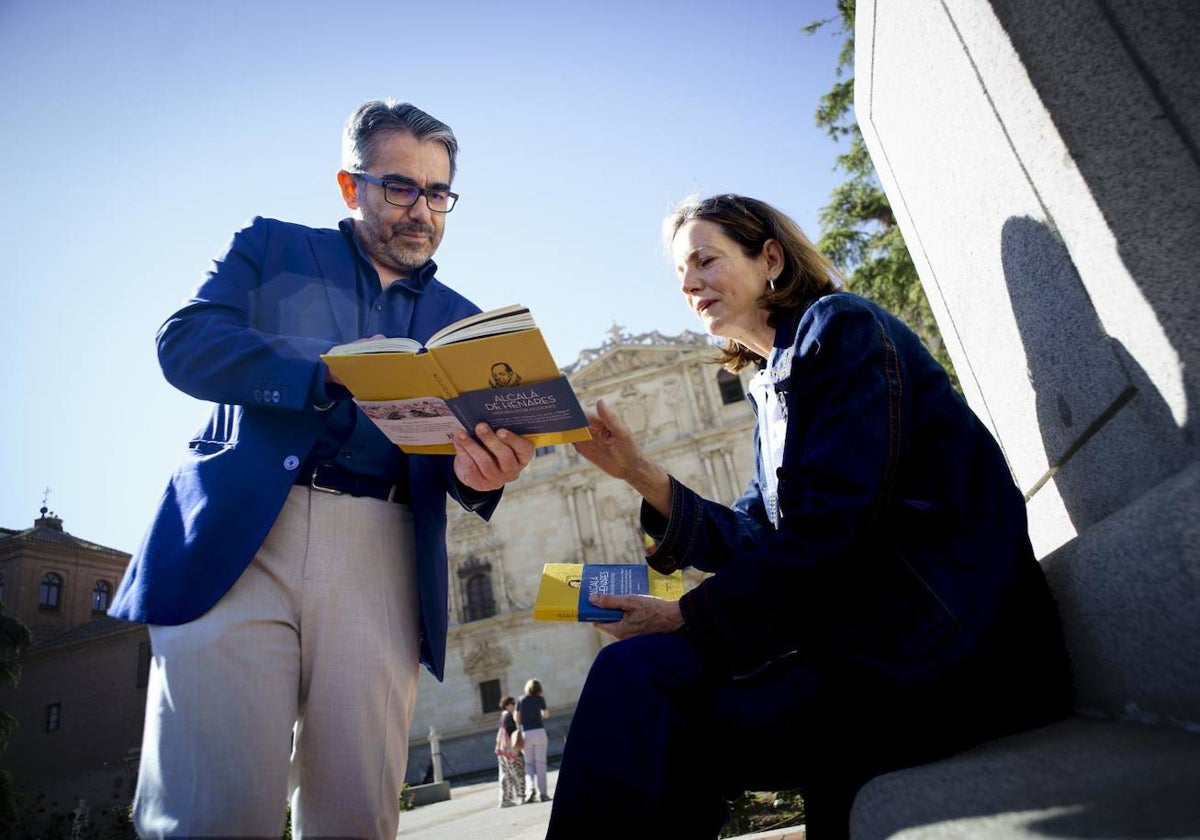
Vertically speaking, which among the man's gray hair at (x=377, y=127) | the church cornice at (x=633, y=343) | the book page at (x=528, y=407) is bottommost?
the book page at (x=528, y=407)

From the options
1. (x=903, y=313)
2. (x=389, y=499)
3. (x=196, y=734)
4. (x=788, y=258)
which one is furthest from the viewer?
(x=903, y=313)

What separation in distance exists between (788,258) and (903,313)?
755 cm

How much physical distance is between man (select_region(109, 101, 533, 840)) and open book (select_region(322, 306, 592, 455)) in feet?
0.29

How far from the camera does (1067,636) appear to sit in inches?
57.7

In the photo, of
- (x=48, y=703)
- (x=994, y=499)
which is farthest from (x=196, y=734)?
(x=48, y=703)

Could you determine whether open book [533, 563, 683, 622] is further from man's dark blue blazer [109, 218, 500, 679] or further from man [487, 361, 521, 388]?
man [487, 361, 521, 388]

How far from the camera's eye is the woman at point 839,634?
1339mm

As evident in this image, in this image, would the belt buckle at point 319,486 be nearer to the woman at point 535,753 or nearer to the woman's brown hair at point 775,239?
the woman's brown hair at point 775,239

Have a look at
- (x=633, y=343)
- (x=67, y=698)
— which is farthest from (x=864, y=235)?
(x=67, y=698)

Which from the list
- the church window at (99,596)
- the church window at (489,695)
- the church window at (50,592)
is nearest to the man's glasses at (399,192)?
the church window at (489,695)

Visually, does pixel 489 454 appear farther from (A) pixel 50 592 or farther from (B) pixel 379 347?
(A) pixel 50 592

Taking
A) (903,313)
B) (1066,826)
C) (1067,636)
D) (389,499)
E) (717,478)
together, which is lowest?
(1066,826)

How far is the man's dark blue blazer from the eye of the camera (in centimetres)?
145

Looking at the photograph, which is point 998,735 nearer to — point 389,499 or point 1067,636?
point 1067,636
